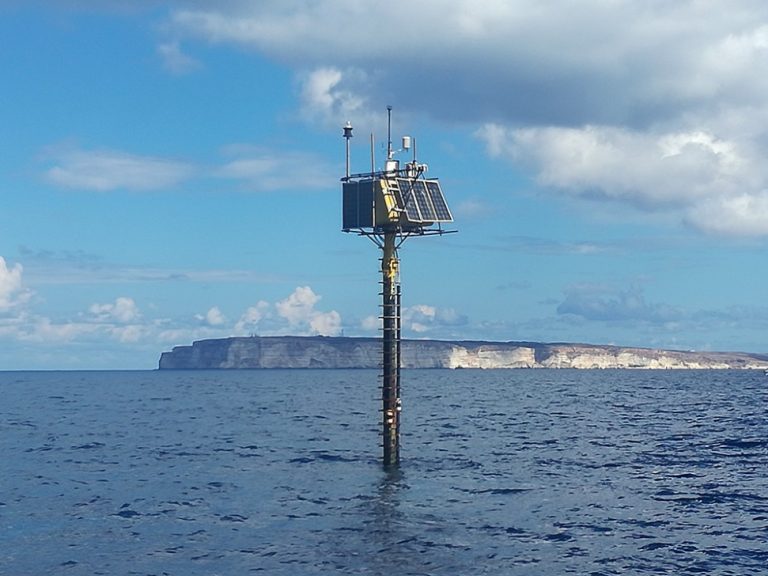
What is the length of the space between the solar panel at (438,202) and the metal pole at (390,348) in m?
3.11

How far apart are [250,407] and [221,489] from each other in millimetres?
85872

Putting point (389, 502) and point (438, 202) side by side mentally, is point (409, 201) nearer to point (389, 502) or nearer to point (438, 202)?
point (438, 202)

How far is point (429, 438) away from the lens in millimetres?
77250

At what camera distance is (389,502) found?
4566 cm

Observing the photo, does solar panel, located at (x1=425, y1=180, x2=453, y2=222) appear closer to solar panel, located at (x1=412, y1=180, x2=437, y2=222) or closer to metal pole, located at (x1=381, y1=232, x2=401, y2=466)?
solar panel, located at (x1=412, y1=180, x2=437, y2=222)

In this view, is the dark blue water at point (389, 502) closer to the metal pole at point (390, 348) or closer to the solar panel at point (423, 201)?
the metal pole at point (390, 348)

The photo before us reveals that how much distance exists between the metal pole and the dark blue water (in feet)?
7.50

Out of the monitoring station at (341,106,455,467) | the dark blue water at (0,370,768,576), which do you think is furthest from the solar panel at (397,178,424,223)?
the dark blue water at (0,370,768,576)

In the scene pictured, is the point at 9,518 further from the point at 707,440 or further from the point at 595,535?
the point at 707,440

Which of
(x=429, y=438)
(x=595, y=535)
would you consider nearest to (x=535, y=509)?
(x=595, y=535)

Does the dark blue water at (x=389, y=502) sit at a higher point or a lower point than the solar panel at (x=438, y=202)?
lower

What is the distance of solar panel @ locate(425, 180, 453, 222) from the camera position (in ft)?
185

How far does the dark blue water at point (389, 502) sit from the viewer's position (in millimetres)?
35250

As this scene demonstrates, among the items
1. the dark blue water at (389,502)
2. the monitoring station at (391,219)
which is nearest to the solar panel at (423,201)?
the monitoring station at (391,219)
